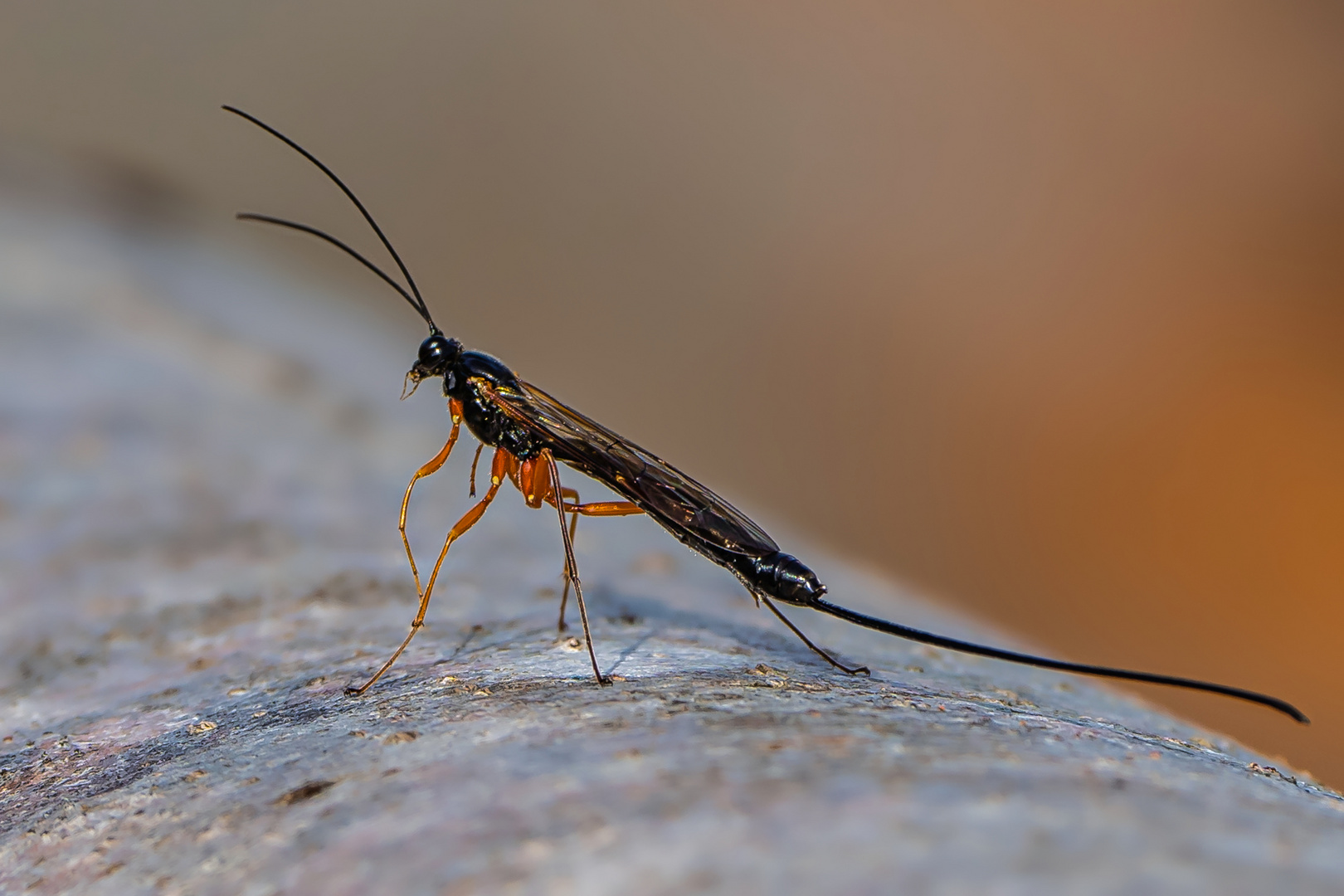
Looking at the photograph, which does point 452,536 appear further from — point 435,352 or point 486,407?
point 435,352

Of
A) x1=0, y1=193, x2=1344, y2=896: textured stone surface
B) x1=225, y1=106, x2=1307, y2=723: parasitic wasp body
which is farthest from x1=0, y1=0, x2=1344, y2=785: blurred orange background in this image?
x1=225, y1=106, x2=1307, y2=723: parasitic wasp body

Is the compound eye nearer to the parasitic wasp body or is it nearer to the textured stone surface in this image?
the parasitic wasp body

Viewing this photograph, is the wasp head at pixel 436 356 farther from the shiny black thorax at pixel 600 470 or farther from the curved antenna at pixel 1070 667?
the curved antenna at pixel 1070 667

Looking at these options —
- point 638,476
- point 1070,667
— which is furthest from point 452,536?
point 1070,667

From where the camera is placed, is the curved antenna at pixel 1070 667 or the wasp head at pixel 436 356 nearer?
the curved antenna at pixel 1070 667

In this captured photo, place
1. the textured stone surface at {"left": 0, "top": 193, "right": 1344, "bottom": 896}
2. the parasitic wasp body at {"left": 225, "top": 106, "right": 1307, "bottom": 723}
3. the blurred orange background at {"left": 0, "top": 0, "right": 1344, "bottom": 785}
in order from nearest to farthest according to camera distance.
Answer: the textured stone surface at {"left": 0, "top": 193, "right": 1344, "bottom": 896} < the parasitic wasp body at {"left": 225, "top": 106, "right": 1307, "bottom": 723} < the blurred orange background at {"left": 0, "top": 0, "right": 1344, "bottom": 785}

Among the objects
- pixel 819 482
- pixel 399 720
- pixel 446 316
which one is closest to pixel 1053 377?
Answer: pixel 819 482

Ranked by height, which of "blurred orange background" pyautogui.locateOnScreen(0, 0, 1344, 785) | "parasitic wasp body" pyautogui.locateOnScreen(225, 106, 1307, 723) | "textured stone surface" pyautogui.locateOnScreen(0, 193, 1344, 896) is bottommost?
"textured stone surface" pyautogui.locateOnScreen(0, 193, 1344, 896)

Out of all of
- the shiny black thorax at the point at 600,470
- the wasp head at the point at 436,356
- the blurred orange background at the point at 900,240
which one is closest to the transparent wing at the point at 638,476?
the shiny black thorax at the point at 600,470
